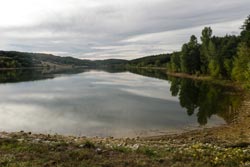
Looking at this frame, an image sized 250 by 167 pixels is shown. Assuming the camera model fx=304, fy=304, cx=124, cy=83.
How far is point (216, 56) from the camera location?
313 ft

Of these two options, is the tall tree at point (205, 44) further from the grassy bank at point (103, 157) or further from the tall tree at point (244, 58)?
the grassy bank at point (103, 157)

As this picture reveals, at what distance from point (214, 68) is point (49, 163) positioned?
287 feet

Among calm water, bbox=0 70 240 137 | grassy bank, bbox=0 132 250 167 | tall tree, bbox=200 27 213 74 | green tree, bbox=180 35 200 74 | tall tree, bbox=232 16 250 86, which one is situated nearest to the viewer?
grassy bank, bbox=0 132 250 167

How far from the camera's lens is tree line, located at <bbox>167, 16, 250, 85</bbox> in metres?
68.9

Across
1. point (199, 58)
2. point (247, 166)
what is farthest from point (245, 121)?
point (199, 58)

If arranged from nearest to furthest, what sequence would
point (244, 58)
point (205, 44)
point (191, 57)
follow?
1. point (244, 58)
2. point (205, 44)
3. point (191, 57)

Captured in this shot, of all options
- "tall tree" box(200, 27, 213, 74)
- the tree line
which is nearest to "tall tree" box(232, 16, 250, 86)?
the tree line

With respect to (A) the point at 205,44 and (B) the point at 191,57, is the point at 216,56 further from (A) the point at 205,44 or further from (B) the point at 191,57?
(B) the point at 191,57

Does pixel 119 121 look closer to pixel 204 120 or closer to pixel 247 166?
pixel 204 120

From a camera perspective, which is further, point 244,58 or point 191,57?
point 191,57

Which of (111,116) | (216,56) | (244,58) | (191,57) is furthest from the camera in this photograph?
(191,57)

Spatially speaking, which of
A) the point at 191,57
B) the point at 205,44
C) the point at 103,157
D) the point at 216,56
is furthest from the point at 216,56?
the point at 103,157

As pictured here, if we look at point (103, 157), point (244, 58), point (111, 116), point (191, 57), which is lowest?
point (111, 116)

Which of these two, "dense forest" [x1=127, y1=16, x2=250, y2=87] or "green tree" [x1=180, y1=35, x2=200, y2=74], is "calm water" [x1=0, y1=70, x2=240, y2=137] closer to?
"dense forest" [x1=127, y1=16, x2=250, y2=87]
